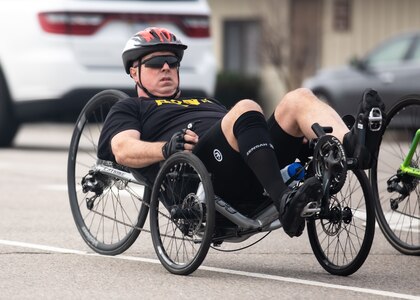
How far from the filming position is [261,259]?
789 cm

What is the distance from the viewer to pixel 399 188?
8.02m

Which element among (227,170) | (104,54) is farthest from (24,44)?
(227,170)

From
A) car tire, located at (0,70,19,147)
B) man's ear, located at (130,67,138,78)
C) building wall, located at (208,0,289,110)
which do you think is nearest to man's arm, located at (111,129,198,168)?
man's ear, located at (130,67,138,78)

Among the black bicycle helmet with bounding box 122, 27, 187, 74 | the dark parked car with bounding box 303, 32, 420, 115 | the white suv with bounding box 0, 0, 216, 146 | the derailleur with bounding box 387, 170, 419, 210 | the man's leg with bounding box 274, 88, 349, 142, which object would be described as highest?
the black bicycle helmet with bounding box 122, 27, 187, 74

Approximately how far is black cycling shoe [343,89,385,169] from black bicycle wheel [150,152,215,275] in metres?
0.72

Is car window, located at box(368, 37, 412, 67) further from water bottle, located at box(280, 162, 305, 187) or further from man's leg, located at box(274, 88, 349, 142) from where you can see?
water bottle, located at box(280, 162, 305, 187)

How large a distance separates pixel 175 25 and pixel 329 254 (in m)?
8.16

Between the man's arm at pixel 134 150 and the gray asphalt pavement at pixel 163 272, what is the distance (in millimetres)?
568

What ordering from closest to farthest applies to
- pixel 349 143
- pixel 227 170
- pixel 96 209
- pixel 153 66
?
pixel 349 143, pixel 227 170, pixel 153 66, pixel 96 209

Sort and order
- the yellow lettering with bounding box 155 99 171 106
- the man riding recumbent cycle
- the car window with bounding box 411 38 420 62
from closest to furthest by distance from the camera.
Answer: the man riding recumbent cycle, the yellow lettering with bounding box 155 99 171 106, the car window with bounding box 411 38 420 62

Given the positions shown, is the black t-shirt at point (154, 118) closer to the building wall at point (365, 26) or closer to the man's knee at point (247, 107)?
the man's knee at point (247, 107)

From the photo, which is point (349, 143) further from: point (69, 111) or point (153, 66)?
point (69, 111)

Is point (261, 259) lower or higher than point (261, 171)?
lower

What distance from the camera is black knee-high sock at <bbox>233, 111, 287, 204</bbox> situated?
6.90 m
